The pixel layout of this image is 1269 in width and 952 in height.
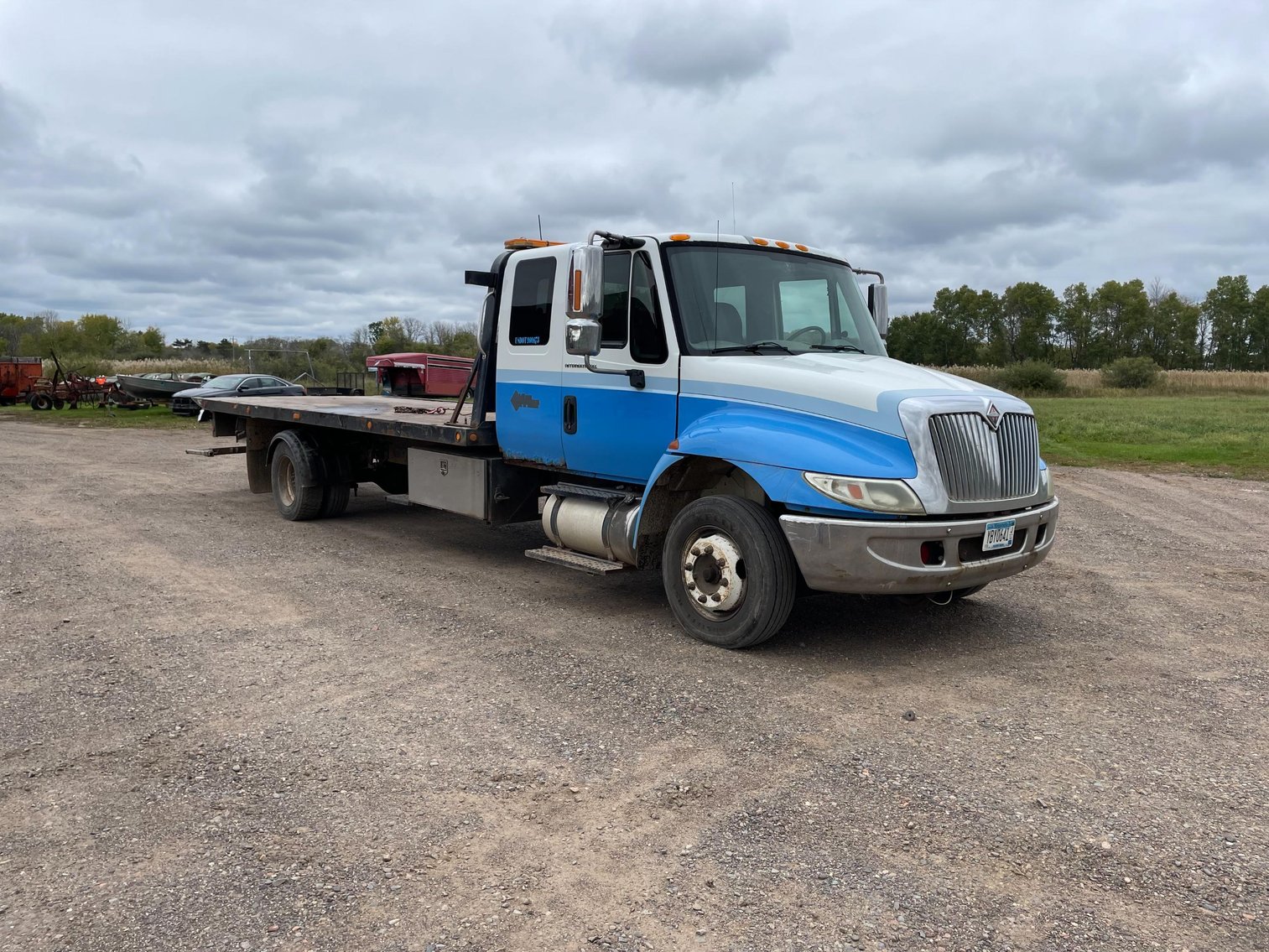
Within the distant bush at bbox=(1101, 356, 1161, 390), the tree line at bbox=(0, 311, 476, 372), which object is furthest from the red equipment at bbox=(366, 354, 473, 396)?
the distant bush at bbox=(1101, 356, 1161, 390)

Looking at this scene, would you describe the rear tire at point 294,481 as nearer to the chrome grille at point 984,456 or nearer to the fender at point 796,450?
the fender at point 796,450

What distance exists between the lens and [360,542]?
9297 mm

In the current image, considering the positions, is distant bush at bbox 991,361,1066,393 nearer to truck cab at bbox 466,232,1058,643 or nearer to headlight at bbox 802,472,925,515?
truck cab at bbox 466,232,1058,643

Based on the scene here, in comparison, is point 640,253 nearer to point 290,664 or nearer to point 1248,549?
point 290,664

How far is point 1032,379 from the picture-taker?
4925cm

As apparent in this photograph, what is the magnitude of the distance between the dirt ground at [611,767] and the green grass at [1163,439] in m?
11.1

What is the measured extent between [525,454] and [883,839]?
4584mm

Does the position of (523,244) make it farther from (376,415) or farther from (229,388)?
(229,388)

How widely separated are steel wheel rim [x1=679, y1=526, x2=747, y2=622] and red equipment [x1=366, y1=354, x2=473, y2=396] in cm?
767

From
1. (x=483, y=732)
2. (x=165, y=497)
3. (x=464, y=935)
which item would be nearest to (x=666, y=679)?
(x=483, y=732)

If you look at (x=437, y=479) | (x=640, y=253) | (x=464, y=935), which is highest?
(x=640, y=253)

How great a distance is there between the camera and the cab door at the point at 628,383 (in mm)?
6336

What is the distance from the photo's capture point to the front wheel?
18.2 ft

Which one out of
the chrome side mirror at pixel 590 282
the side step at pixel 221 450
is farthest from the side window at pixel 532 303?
the side step at pixel 221 450
